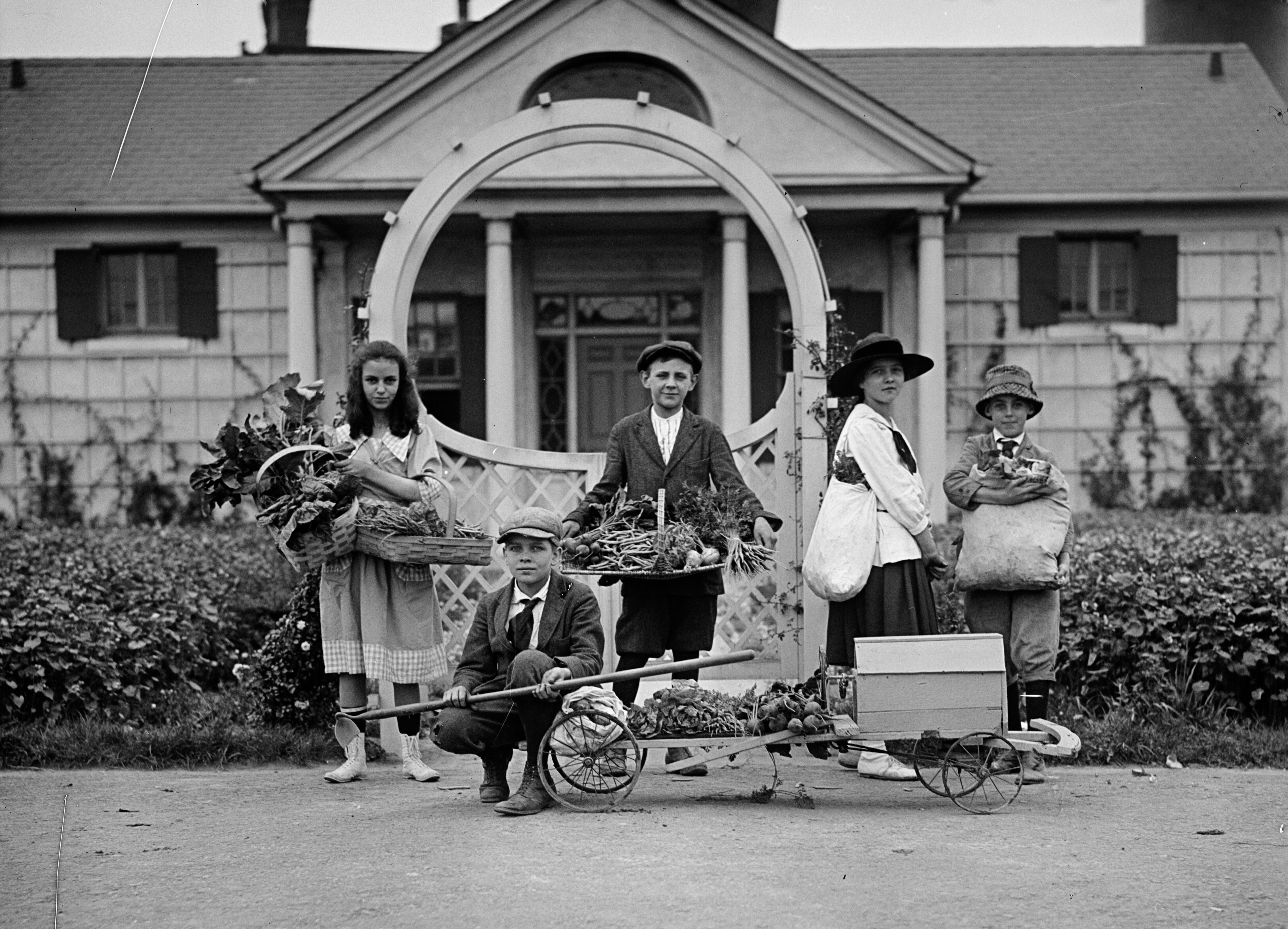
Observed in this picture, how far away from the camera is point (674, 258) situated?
1845 centimetres

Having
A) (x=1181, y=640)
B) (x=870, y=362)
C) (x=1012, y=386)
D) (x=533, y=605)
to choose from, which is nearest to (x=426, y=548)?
(x=533, y=605)

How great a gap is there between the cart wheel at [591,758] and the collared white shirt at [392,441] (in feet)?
5.03

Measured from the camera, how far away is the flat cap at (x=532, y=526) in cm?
610

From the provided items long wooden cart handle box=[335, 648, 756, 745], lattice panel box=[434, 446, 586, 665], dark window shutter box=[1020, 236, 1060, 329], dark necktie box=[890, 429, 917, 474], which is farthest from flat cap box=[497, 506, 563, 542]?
dark window shutter box=[1020, 236, 1060, 329]

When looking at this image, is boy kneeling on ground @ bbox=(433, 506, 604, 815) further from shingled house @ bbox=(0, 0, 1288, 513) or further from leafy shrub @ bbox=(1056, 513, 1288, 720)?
shingled house @ bbox=(0, 0, 1288, 513)

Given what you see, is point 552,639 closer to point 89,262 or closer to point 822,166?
point 822,166

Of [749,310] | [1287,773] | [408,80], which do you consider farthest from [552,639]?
[749,310]

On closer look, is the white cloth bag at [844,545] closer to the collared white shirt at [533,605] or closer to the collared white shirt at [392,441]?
the collared white shirt at [533,605]

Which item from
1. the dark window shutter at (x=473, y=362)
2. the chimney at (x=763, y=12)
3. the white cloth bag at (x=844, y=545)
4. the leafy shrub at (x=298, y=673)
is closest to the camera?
the white cloth bag at (x=844, y=545)

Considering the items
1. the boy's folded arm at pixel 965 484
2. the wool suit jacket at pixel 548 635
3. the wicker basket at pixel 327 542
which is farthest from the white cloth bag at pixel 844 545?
the wicker basket at pixel 327 542

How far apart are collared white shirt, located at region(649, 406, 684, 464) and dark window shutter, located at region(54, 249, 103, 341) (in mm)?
13237

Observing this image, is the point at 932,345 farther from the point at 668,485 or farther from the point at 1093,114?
the point at 668,485

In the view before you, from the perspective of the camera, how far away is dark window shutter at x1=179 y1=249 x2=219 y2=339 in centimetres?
1838

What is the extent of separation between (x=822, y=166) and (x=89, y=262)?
8722 millimetres
